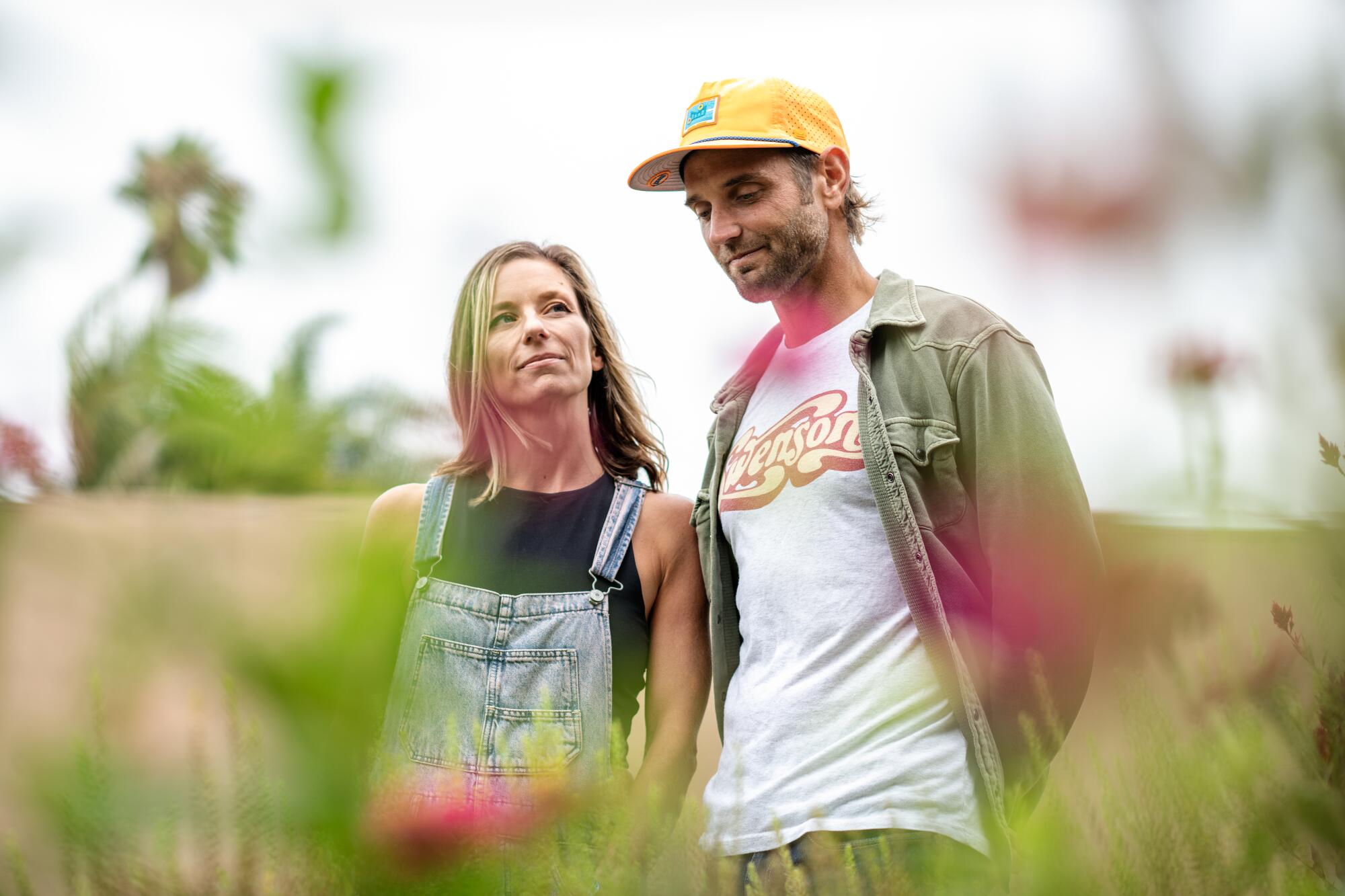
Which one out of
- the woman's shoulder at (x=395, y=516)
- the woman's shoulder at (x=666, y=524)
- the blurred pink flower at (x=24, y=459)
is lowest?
the woman's shoulder at (x=666, y=524)

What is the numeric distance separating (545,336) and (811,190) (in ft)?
2.02

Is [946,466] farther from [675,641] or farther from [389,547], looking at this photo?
[389,547]

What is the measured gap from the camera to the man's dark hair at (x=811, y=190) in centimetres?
225

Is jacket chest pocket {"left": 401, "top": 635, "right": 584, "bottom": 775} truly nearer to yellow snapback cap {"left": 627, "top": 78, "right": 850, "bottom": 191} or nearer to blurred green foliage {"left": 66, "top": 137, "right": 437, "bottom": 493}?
blurred green foliage {"left": 66, "top": 137, "right": 437, "bottom": 493}

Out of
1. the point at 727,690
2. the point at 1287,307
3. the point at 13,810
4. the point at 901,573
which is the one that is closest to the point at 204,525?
the point at 13,810

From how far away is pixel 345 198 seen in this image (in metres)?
0.32

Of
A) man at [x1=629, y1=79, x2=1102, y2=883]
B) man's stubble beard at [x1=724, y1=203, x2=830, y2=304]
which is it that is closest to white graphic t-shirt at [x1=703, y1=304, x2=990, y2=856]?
man at [x1=629, y1=79, x2=1102, y2=883]

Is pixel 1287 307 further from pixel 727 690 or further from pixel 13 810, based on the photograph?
pixel 727 690

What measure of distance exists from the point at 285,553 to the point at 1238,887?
1.30ft

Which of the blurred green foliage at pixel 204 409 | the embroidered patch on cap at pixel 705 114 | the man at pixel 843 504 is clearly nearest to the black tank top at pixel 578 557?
the man at pixel 843 504

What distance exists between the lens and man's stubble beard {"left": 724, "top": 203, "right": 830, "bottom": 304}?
2.17 metres

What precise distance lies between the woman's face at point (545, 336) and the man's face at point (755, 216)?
0.30 meters

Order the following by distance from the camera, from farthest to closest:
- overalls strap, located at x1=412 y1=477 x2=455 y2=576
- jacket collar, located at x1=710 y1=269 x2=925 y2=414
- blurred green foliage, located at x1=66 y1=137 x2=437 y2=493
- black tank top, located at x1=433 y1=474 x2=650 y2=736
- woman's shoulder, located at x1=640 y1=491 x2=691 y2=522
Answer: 1. woman's shoulder, located at x1=640 y1=491 x2=691 y2=522
2. jacket collar, located at x1=710 y1=269 x2=925 y2=414
3. black tank top, located at x1=433 y1=474 x2=650 y2=736
4. overalls strap, located at x1=412 y1=477 x2=455 y2=576
5. blurred green foliage, located at x1=66 y1=137 x2=437 y2=493

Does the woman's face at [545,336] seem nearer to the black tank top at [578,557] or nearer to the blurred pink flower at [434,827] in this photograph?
the black tank top at [578,557]
